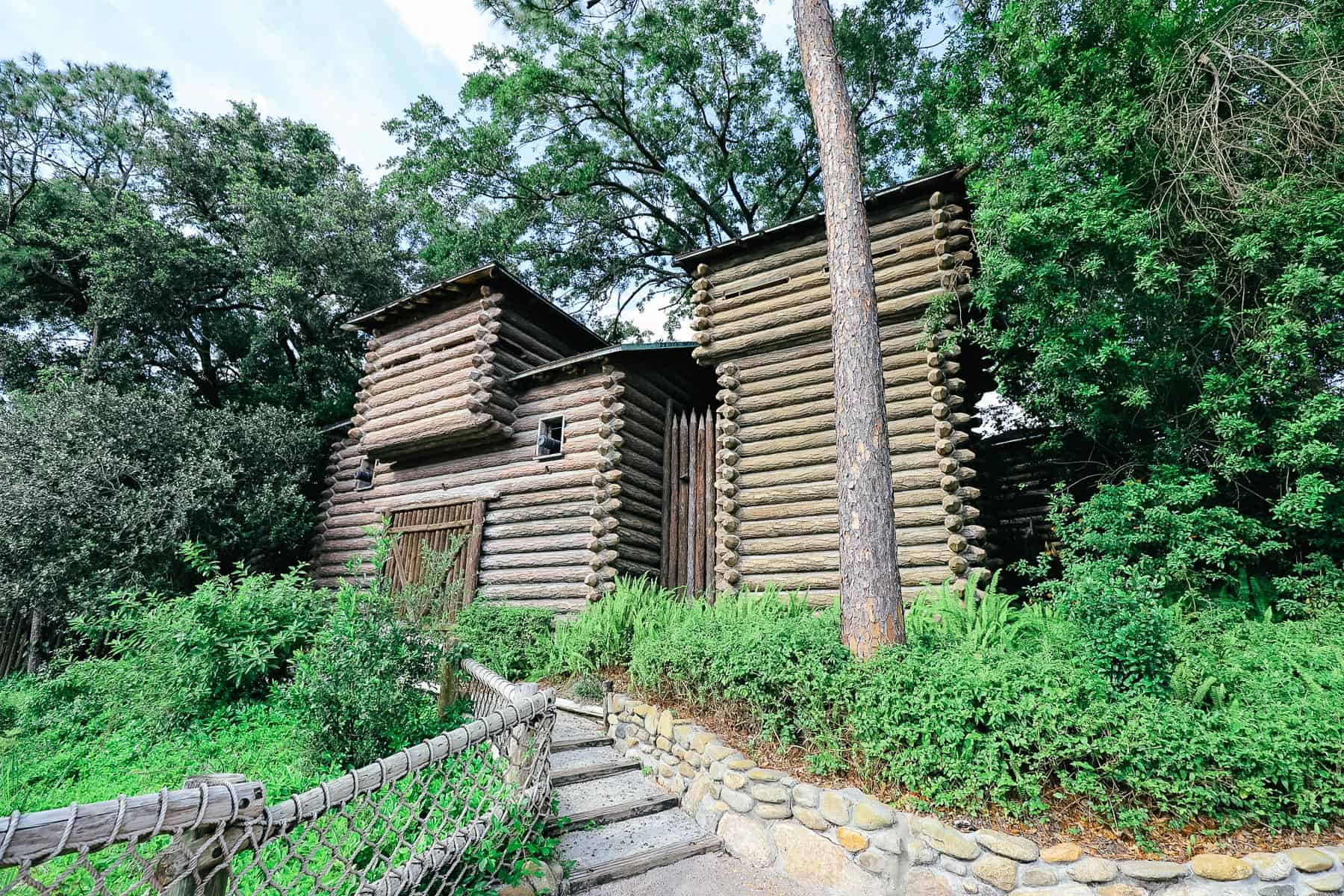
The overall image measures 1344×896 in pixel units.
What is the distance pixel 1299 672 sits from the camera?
504cm

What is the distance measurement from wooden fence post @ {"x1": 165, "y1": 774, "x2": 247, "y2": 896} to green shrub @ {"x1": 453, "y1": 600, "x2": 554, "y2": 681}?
6.11 meters

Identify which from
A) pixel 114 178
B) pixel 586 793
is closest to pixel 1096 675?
pixel 586 793

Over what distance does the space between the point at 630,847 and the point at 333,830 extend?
212 centimetres

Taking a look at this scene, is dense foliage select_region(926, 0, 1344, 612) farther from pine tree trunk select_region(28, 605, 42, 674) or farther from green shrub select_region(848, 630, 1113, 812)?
pine tree trunk select_region(28, 605, 42, 674)

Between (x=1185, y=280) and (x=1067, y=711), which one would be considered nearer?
(x=1067, y=711)

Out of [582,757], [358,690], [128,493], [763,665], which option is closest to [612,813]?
[582,757]

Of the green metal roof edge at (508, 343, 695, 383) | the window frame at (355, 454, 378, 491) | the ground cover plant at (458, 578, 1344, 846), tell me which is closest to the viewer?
the ground cover plant at (458, 578, 1344, 846)

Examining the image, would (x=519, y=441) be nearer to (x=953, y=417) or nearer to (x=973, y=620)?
(x=953, y=417)

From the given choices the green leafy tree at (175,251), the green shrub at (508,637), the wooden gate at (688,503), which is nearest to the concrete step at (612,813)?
the green shrub at (508,637)

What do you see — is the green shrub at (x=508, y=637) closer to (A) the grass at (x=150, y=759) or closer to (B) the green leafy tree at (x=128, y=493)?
(A) the grass at (x=150, y=759)

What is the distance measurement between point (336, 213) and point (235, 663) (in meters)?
17.9

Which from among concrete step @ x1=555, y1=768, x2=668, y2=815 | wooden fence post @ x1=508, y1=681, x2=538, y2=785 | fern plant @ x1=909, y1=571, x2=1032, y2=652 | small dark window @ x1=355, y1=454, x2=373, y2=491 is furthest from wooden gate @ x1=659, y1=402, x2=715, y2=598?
small dark window @ x1=355, y1=454, x2=373, y2=491

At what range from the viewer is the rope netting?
83.0 inches

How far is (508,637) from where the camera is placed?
366 inches
